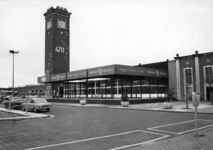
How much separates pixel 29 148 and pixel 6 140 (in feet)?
5.79

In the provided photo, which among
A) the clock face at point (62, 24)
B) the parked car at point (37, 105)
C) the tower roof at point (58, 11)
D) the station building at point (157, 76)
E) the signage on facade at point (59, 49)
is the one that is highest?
the tower roof at point (58, 11)

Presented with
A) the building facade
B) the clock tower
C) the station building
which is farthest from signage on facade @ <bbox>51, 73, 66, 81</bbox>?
the clock tower

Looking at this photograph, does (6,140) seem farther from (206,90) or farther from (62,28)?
(62,28)

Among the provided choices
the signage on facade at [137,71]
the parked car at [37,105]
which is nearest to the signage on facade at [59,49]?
the signage on facade at [137,71]

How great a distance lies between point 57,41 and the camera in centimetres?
7844

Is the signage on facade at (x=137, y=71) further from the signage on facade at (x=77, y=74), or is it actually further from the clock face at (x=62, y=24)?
the clock face at (x=62, y=24)

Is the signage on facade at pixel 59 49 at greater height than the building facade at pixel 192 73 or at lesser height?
greater

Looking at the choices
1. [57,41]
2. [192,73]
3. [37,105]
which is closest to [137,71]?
[192,73]

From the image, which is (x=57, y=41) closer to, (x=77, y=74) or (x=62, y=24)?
(x=62, y=24)

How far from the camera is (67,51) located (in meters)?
82.4

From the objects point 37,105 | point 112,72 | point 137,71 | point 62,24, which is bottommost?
point 37,105

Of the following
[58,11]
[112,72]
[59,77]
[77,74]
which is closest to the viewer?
[112,72]

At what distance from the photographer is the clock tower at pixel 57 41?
77.4m

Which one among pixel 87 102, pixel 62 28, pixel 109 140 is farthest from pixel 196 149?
pixel 62 28
